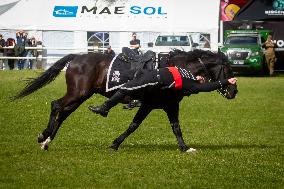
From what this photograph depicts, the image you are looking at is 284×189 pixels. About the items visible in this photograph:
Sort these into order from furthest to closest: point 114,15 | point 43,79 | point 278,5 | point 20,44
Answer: point 278,5
point 114,15
point 20,44
point 43,79

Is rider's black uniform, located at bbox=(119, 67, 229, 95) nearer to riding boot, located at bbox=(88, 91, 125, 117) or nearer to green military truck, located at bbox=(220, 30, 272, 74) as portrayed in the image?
riding boot, located at bbox=(88, 91, 125, 117)

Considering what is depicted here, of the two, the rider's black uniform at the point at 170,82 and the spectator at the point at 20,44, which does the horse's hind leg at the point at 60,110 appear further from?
the spectator at the point at 20,44

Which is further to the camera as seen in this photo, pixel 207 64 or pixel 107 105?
pixel 207 64

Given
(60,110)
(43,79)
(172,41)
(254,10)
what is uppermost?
(43,79)

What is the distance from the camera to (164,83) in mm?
11156

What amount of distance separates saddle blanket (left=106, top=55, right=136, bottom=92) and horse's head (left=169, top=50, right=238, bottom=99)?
0.69m

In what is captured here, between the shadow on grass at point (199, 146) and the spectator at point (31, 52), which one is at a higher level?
the shadow on grass at point (199, 146)

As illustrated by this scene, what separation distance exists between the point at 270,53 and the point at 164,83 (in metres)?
27.1

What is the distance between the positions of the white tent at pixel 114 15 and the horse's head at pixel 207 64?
87.3ft

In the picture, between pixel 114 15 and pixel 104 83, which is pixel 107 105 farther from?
pixel 114 15

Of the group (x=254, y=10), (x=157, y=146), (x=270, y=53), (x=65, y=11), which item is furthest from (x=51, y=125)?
(x=254, y=10)

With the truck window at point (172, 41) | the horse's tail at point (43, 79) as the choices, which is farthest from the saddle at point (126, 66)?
the truck window at point (172, 41)

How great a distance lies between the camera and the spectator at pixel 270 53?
37.4 metres

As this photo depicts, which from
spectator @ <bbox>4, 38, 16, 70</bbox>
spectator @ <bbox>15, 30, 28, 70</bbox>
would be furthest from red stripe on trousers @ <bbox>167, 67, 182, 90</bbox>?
spectator @ <bbox>4, 38, 16, 70</bbox>
